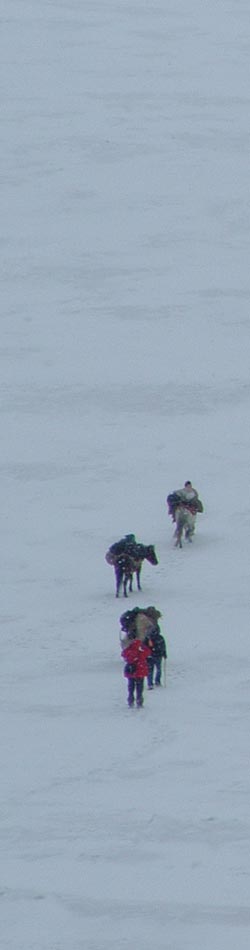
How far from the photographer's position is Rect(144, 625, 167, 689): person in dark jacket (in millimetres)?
21266

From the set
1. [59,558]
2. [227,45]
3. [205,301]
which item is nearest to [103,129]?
[227,45]

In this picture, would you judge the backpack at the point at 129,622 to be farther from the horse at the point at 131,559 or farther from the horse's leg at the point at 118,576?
the horse's leg at the point at 118,576

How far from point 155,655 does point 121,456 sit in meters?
11.3

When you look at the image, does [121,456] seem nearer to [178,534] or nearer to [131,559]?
[178,534]

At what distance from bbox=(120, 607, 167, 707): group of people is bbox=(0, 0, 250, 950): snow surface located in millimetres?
319

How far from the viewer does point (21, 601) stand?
26.2m

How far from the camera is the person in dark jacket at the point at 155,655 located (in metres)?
21.3

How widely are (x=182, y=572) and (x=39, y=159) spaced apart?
2094cm

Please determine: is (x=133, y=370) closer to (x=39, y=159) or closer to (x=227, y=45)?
(x=39, y=159)

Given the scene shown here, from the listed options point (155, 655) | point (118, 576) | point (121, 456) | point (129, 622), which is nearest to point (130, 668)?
point (129, 622)

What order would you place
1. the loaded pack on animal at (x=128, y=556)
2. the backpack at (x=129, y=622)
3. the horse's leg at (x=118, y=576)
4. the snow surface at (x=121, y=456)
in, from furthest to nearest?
the horse's leg at (x=118, y=576) < the loaded pack on animal at (x=128, y=556) < the backpack at (x=129, y=622) < the snow surface at (x=121, y=456)

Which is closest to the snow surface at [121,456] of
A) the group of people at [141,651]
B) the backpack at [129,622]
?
the group of people at [141,651]

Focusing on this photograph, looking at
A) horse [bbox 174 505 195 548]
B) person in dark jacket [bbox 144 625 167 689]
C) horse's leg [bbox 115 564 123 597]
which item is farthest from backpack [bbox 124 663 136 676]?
horse [bbox 174 505 195 548]

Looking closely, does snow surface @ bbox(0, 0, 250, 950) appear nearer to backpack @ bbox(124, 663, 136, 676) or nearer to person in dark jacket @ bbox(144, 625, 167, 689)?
person in dark jacket @ bbox(144, 625, 167, 689)
